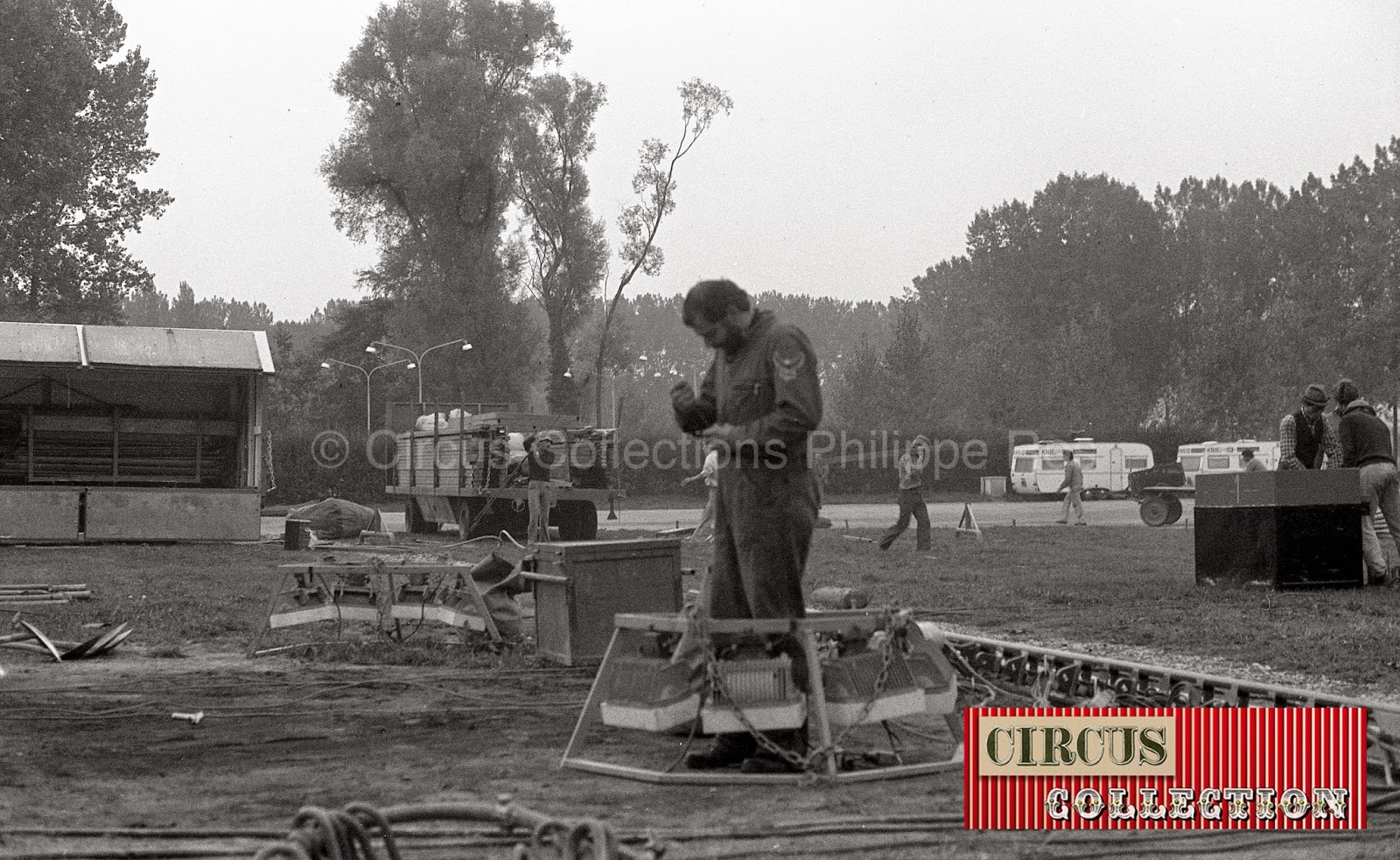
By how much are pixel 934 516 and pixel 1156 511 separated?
725cm

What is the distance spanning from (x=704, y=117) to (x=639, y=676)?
155ft

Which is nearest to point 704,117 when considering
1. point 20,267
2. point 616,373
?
point 616,373

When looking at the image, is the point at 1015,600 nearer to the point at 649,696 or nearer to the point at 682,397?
the point at 682,397

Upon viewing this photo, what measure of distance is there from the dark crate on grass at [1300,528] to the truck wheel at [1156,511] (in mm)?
14779

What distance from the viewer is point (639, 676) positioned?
5.70 m

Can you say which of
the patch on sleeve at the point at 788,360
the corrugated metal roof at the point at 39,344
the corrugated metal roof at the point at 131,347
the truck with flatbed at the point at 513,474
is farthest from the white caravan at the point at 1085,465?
the patch on sleeve at the point at 788,360

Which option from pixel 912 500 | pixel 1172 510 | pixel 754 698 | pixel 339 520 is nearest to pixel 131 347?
pixel 339 520

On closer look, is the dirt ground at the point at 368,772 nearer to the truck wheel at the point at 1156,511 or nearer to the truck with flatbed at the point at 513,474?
the truck with flatbed at the point at 513,474

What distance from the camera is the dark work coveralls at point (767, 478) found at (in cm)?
559

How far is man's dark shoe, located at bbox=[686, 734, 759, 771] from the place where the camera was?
18.3 ft

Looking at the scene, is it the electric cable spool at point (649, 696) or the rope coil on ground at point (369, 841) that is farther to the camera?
the electric cable spool at point (649, 696)

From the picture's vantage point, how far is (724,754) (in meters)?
5.59

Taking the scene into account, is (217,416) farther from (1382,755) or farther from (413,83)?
(413,83)

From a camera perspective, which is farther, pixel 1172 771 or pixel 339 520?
pixel 339 520
